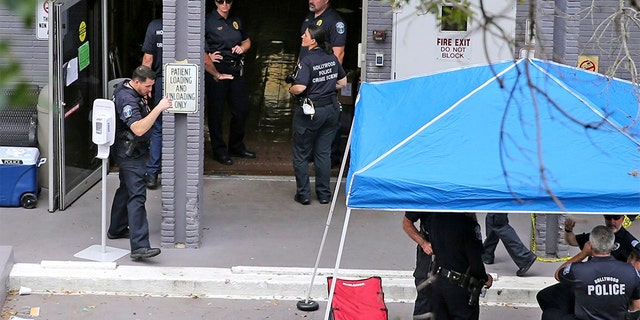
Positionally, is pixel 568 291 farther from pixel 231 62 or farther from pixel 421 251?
pixel 231 62

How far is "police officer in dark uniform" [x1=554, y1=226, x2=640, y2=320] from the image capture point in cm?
721

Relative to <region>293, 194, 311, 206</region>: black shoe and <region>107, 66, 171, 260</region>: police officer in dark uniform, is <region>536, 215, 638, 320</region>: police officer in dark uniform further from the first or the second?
<region>293, 194, 311, 206</region>: black shoe

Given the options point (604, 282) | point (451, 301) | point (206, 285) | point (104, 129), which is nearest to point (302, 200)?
point (206, 285)

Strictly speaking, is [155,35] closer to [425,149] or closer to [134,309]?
[134,309]

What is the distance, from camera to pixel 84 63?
11383mm

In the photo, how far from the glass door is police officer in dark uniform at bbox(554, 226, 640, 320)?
18.0ft

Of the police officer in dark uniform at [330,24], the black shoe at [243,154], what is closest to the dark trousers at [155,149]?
the black shoe at [243,154]

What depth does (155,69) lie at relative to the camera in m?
11.6

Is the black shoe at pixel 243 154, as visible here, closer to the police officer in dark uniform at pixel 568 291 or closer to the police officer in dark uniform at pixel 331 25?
the police officer in dark uniform at pixel 331 25

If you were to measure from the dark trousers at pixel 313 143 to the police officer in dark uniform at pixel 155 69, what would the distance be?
4.90 ft

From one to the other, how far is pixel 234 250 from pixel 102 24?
11.2 ft

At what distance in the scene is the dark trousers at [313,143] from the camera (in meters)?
11.0

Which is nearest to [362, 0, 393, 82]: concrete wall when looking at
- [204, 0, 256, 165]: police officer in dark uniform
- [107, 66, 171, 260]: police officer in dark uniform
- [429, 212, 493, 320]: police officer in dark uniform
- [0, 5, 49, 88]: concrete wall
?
[204, 0, 256, 165]: police officer in dark uniform

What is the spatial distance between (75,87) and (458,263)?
5.19m
